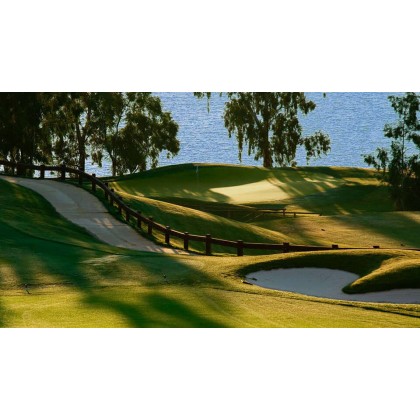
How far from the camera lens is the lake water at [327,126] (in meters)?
21.8

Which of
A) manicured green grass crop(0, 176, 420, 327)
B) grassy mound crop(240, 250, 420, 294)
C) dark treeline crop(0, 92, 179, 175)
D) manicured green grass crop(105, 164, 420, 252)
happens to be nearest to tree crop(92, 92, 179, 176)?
dark treeline crop(0, 92, 179, 175)

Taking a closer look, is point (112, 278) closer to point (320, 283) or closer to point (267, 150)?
A: point (320, 283)

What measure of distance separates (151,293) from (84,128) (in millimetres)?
19401

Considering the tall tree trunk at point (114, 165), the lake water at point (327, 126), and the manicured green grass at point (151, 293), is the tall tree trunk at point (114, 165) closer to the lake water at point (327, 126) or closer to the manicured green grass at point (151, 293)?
the lake water at point (327, 126)

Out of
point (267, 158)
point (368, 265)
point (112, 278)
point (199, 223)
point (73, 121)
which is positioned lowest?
point (199, 223)

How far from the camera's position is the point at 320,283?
16031mm

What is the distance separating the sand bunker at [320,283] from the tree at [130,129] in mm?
14514

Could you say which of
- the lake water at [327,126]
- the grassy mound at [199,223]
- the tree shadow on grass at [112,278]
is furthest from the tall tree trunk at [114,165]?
the tree shadow on grass at [112,278]

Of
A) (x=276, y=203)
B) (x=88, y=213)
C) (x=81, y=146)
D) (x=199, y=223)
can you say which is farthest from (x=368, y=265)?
(x=81, y=146)

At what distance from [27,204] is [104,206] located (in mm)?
2153
